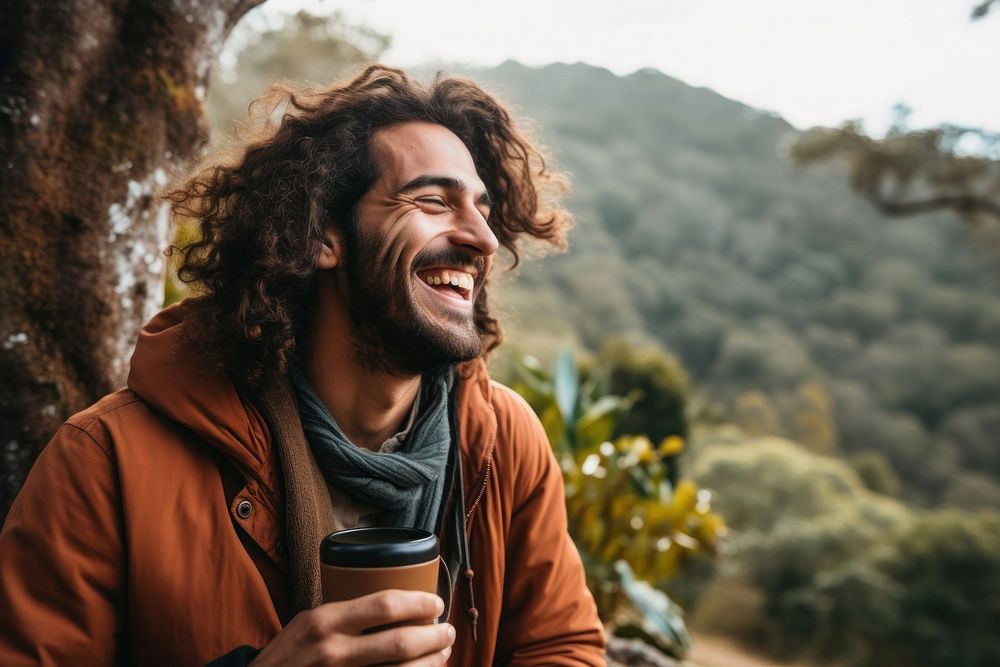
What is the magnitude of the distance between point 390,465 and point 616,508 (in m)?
3.03

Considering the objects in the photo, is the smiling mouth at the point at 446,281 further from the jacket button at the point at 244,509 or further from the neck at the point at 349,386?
the jacket button at the point at 244,509

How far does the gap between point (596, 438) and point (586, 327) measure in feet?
50.7

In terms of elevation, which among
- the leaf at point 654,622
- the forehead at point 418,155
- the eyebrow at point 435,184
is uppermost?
the forehead at point 418,155

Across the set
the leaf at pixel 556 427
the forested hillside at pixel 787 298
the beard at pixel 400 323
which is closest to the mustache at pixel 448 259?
the beard at pixel 400 323

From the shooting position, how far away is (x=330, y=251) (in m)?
1.94

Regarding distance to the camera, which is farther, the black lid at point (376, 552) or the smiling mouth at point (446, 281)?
the smiling mouth at point (446, 281)

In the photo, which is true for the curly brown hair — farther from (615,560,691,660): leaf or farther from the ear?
(615,560,691,660): leaf

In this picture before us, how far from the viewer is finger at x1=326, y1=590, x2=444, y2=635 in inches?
43.9

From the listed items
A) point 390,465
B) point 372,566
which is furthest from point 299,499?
point 372,566

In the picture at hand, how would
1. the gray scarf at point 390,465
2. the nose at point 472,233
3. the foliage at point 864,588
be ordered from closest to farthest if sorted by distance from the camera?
the gray scarf at point 390,465
the nose at point 472,233
the foliage at point 864,588

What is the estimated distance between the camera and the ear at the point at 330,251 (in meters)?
1.92

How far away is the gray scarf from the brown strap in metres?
0.04

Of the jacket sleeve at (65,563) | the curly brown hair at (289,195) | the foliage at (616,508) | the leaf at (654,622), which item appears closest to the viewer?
the jacket sleeve at (65,563)

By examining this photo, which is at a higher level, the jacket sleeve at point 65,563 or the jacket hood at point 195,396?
the jacket hood at point 195,396
